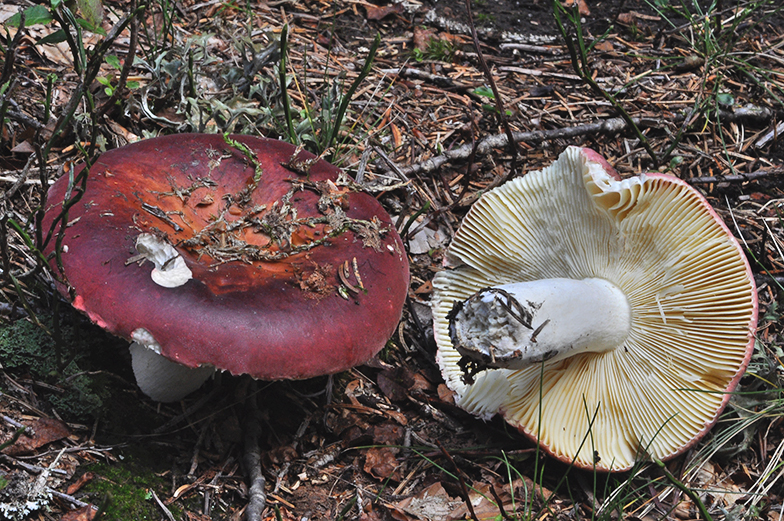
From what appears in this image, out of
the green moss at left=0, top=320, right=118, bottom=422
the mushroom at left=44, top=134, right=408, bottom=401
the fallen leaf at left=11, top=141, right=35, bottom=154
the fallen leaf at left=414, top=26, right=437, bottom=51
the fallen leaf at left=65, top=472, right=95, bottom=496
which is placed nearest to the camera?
the mushroom at left=44, top=134, right=408, bottom=401

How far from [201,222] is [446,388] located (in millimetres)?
1286

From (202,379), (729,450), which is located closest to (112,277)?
(202,379)

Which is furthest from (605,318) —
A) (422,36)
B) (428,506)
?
(422,36)

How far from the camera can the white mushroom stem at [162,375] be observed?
83.9 inches

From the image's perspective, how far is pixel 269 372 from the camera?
68.9 inches

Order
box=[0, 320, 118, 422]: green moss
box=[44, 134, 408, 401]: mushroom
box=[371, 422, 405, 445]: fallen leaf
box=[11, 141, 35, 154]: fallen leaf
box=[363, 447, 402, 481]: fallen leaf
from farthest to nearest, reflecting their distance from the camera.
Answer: box=[11, 141, 35, 154]: fallen leaf → box=[371, 422, 405, 445]: fallen leaf → box=[363, 447, 402, 481]: fallen leaf → box=[0, 320, 118, 422]: green moss → box=[44, 134, 408, 401]: mushroom

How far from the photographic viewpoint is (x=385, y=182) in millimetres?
3158

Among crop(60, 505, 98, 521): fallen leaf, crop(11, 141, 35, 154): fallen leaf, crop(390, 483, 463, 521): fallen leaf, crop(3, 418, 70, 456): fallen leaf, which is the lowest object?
crop(390, 483, 463, 521): fallen leaf

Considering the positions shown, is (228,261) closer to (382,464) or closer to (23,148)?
(382,464)

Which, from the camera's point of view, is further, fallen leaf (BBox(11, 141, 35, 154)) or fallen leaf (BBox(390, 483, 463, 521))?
fallen leaf (BBox(11, 141, 35, 154))

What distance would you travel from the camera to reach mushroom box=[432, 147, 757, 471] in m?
2.11

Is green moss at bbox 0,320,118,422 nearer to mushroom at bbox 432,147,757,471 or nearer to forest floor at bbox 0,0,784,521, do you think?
forest floor at bbox 0,0,784,521

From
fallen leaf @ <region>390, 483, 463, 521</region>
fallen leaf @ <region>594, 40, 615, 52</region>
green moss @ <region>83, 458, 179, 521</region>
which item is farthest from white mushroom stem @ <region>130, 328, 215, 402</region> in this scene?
fallen leaf @ <region>594, 40, 615, 52</region>

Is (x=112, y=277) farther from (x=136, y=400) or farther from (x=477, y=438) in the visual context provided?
(x=477, y=438)
